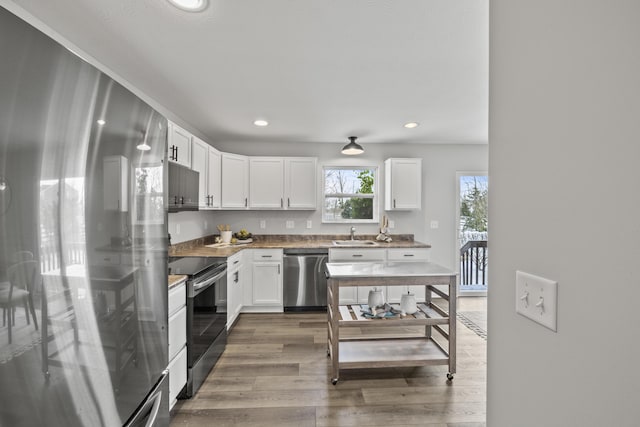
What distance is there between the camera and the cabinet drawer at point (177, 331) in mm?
1781

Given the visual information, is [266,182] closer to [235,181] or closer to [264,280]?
[235,181]

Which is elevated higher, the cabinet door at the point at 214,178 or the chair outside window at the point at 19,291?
the cabinet door at the point at 214,178

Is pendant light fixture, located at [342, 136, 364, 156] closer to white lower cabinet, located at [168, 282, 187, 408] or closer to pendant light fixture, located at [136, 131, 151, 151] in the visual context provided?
white lower cabinet, located at [168, 282, 187, 408]

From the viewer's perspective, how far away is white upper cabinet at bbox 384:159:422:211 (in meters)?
4.38

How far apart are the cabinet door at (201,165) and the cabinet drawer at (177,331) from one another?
5.10 ft

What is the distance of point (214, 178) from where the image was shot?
3.74 meters

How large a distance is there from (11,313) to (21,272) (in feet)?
0.26

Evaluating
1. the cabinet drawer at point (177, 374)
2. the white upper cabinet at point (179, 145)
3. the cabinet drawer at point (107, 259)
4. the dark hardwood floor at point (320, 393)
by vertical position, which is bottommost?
the dark hardwood floor at point (320, 393)

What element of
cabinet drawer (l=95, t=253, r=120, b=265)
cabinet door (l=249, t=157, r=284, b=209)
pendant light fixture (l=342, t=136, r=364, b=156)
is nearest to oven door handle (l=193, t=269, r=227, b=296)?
cabinet drawer (l=95, t=253, r=120, b=265)

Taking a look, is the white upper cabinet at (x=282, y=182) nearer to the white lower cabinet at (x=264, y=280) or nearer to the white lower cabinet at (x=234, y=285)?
the white lower cabinet at (x=264, y=280)

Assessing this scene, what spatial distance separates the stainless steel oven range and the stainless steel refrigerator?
100 cm

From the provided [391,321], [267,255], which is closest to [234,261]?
[267,255]

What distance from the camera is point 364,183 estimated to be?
186 inches

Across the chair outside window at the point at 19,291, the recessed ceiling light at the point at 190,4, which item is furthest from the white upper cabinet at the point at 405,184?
the chair outside window at the point at 19,291
